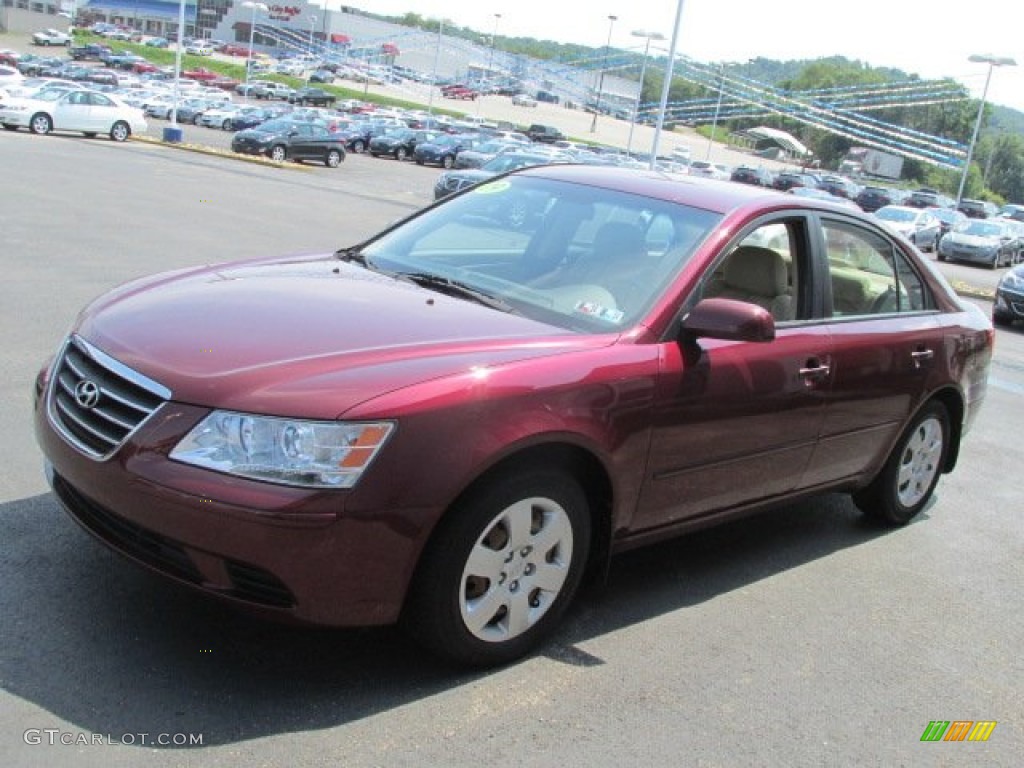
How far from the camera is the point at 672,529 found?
4184 millimetres

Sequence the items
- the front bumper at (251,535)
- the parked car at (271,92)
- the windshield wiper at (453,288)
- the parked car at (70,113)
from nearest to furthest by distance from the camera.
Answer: the front bumper at (251,535)
the windshield wiper at (453,288)
the parked car at (70,113)
the parked car at (271,92)

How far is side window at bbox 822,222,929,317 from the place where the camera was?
4914mm

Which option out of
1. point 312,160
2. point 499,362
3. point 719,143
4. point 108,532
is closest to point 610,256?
point 499,362

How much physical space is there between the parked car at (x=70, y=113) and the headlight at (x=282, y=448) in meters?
31.1

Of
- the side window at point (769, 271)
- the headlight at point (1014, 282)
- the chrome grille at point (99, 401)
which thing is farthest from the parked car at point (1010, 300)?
the chrome grille at point (99, 401)

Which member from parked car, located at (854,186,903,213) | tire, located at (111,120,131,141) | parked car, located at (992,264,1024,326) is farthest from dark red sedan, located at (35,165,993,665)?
parked car, located at (854,186,903,213)

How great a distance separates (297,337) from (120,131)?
32.1 m

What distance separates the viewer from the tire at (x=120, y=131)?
105ft

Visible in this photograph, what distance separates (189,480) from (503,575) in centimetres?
107

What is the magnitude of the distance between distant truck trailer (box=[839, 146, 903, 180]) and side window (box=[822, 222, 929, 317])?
127 metres

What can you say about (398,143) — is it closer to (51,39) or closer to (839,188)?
(839,188)

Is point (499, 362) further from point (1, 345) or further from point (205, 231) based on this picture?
point (205, 231)

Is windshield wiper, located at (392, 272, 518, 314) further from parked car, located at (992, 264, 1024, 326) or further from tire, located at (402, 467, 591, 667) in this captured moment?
parked car, located at (992, 264, 1024, 326)

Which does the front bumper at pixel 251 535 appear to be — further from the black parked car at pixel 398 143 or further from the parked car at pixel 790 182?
the parked car at pixel 790 182
